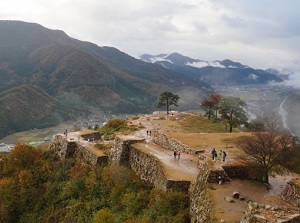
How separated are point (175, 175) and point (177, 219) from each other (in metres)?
4.32

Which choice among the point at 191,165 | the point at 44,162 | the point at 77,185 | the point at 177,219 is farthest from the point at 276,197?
the point at 44,162

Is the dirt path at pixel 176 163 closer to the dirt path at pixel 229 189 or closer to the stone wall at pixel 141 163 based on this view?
the dirt path at pixel 229 189

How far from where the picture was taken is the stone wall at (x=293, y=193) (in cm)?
1837

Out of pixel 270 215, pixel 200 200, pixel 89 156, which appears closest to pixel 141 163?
pixel 89 156

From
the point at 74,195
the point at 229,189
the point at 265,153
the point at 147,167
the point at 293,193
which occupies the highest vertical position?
the point at 265,153

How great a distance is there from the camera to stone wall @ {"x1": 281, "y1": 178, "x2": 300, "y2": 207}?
18.4m

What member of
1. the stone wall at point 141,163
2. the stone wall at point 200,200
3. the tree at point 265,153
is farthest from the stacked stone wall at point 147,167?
the tree at point 265,153

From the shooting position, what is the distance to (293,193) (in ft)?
61.8

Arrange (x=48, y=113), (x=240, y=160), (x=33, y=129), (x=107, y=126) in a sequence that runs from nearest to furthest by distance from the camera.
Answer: (x=240, y=160), (x=107, y=126), (x=33, y=129), (x=48, y=113)

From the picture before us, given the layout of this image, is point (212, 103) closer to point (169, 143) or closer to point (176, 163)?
point (169, 143)

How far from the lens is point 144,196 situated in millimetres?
25719

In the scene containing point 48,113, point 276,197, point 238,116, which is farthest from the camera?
point 48,113

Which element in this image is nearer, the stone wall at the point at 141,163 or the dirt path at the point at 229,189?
the dirt path at the point at 229,189

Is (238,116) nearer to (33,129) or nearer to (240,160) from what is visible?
(240,160)
